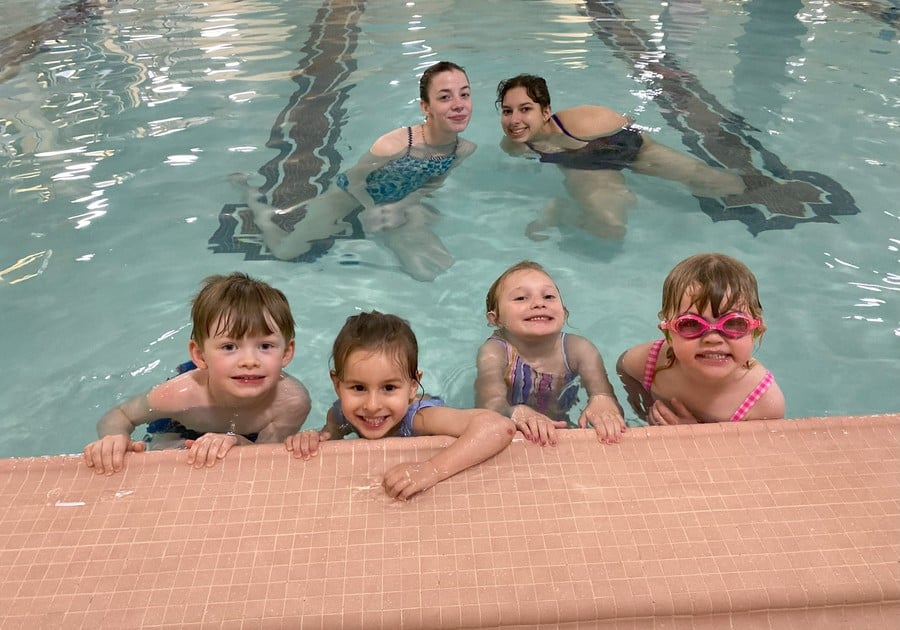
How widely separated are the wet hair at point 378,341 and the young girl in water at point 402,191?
172 cm

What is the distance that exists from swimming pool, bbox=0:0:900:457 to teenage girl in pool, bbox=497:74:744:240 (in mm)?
138

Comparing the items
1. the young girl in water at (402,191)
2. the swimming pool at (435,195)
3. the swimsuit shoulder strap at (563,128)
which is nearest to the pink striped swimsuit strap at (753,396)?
the swimming pool at (435,195)

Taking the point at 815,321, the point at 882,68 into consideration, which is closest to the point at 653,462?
the point at 815,321

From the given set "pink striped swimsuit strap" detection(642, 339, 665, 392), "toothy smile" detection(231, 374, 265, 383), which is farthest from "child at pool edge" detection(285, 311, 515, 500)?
"pink striped swimsuit strap" detection(642, 339, 665, 392)

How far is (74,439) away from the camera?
3.15 meters

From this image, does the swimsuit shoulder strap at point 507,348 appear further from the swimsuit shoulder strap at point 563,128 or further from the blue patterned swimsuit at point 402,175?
the swimsuit shoulder strap at point 563,128

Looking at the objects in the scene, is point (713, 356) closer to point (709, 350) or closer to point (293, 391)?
point (709, 350)

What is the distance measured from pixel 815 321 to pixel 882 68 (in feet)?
13.5

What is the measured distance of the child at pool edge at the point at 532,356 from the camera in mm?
2904

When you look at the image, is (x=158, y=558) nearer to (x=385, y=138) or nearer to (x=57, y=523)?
(x=57, y=523)

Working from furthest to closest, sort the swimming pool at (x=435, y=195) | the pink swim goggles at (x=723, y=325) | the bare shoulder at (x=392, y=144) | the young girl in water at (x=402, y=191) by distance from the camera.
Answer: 1. the bare shoulder at (x=392, y=144)
2. the young girl in water at (x=402, y=191)
3. the swimming pool at (x=435, y=195)
4. the pink swim goggles at (x=723, y=325)

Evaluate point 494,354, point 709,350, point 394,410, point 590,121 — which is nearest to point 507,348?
point 494,354

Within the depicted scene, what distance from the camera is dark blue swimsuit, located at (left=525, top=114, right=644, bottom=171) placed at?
4.81 meters

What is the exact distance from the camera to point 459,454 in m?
2.06
